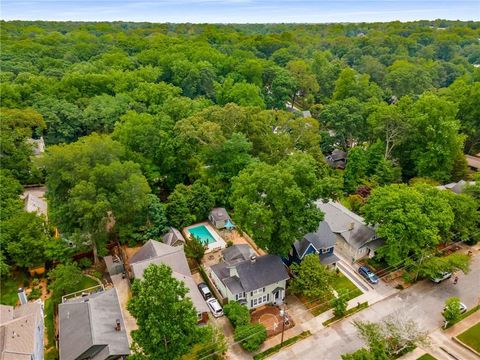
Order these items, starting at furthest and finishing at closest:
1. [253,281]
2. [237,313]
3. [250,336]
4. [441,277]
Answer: [441,277] → [253,281] → [237,313] → [250,336]

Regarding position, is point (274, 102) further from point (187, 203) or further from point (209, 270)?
point (209, 270)

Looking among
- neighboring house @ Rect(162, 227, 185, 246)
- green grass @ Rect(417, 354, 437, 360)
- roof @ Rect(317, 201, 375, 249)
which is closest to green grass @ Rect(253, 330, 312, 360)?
green grass @ Rect(417, 354, 437, 360)

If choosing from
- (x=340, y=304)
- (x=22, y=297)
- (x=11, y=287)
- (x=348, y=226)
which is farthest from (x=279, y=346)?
(x=11, y=287)

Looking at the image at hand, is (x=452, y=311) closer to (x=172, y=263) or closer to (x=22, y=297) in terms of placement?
(x=172, y=263)

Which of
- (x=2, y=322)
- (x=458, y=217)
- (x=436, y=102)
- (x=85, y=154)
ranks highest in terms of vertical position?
(x=436, y=102)

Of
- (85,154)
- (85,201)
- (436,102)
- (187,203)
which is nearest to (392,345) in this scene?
(187,203)

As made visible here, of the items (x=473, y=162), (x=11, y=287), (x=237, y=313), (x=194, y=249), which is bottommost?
(x=11, y=287)
